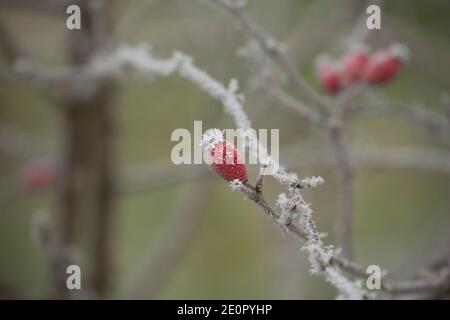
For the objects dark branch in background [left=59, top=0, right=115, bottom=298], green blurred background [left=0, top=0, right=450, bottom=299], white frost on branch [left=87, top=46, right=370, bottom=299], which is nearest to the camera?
white frost on branch [left=87, top=46, right=370, bottom=299]

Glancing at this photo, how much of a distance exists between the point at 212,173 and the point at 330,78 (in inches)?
23.5

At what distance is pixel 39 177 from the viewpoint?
6.73ft

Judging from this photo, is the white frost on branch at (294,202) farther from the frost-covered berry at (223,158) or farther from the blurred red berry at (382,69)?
the blurred red berry at (382,69)

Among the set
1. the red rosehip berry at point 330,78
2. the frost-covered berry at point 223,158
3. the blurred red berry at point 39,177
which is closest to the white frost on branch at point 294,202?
the frost-covered berry at point 223,158

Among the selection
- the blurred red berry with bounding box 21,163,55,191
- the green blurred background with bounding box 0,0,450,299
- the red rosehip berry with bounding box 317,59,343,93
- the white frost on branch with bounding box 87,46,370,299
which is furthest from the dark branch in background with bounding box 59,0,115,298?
the white frost on branch with bounding box 87,46,370,299

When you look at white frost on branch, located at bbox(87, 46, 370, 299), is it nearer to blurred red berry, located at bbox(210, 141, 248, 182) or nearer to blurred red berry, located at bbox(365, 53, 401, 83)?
blurred red berry, located at bbox(210, 141, 248, 182)

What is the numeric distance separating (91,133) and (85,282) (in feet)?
1.46

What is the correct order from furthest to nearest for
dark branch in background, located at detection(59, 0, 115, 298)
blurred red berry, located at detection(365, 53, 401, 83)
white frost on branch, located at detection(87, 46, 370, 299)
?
dark branch in background, located at detection(59, 0, 115, 298) < blurred red berry, located at detection(365, 53, 401, 83) < white frost on branch, located at detection(87, 46, 370, 299)

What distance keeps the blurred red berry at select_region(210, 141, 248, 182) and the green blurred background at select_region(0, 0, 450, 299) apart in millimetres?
633

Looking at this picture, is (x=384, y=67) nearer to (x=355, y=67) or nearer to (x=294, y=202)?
(x=355, y=67)

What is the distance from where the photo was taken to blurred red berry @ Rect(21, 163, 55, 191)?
6.72 feet

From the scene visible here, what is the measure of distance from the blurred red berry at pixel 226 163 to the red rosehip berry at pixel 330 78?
1.94 feet

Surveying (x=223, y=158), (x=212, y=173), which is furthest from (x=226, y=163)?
(x=212, y=173)

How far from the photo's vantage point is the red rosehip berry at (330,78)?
51.2 inches
